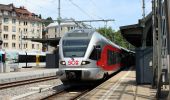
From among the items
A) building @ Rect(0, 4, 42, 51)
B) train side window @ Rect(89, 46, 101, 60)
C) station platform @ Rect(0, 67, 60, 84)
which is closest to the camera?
train side window @ Rect(89, 46, 101, 60)

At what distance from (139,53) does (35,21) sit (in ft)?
388

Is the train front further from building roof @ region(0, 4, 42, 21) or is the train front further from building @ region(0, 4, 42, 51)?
building roof @ region(0, 4, 42, 21)

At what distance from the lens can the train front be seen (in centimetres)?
1944

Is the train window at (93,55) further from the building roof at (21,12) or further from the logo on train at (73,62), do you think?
the building roof at (21,12)

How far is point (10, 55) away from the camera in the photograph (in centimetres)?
6588

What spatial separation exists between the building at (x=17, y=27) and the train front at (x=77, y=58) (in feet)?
320

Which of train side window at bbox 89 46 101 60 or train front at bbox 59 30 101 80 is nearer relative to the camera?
train front at bbox 59 30 101 80

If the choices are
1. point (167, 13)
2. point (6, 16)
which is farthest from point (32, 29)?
point (167, 13)

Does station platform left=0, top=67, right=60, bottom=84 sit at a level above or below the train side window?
below

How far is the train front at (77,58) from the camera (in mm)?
19438

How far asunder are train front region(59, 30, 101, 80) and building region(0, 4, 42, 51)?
97.5 m

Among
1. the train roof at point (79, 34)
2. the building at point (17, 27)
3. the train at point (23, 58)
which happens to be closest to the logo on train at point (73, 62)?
the train roof at point (79, 34)

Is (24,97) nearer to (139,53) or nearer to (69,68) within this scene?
(69,68)

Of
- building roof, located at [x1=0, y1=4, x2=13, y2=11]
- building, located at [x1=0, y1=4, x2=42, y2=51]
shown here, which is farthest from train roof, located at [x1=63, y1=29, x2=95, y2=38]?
building roof, located at [x1=0, y1=4, x2=13, y2=11]
